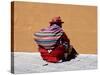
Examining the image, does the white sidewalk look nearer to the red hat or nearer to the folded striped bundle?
the folded striped bundle

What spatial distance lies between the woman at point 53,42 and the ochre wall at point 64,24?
61mm

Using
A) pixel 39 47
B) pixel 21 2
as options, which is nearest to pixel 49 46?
pixel 39 47

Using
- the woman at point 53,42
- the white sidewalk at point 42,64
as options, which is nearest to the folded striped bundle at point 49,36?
the woman at point 53,42

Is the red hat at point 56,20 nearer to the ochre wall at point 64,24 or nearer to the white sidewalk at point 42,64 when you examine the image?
the ochre wall at point 64,24

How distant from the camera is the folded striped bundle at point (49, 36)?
279 centimetres

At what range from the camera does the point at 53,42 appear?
285cm

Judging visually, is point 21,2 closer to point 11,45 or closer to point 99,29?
point 11,45

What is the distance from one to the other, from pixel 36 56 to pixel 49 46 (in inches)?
8.3

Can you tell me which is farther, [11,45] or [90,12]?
[90,12]

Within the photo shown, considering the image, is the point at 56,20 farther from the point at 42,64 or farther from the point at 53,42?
the point at 42,64

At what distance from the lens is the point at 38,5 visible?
9.10ft

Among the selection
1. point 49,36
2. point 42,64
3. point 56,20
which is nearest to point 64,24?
point 56,20

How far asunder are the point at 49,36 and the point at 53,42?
0.31 ft

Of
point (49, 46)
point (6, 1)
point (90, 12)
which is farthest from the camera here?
point (90, 12)
